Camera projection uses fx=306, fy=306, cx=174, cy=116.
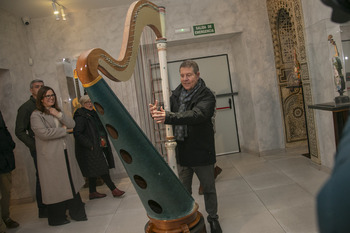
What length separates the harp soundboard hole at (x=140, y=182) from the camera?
5.63 ft

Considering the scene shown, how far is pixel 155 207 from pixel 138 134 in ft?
1.64

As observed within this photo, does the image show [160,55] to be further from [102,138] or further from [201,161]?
[102,138]

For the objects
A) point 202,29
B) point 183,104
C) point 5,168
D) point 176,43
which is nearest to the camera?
point 183,104

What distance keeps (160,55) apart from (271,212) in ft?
6.29

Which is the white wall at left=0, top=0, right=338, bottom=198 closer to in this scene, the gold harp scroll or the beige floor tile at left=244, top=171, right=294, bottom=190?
the beige floor tile at left=244, top=171, right=294, bottom=190

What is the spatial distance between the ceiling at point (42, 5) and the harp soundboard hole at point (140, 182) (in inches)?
137

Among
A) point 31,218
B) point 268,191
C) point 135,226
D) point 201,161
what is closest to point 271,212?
point 268,191

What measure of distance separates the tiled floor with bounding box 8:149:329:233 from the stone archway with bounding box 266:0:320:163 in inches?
22.0

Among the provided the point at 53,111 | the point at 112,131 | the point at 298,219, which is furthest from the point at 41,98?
the point at 298,219

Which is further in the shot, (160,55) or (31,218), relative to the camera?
(31,218)

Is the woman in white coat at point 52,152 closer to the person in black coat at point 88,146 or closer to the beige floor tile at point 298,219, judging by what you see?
the person in black coat at point 88,146

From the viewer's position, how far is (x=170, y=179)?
1.74m

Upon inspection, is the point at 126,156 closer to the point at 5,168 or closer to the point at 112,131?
the point at 112,131

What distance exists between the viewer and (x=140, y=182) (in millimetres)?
1732
